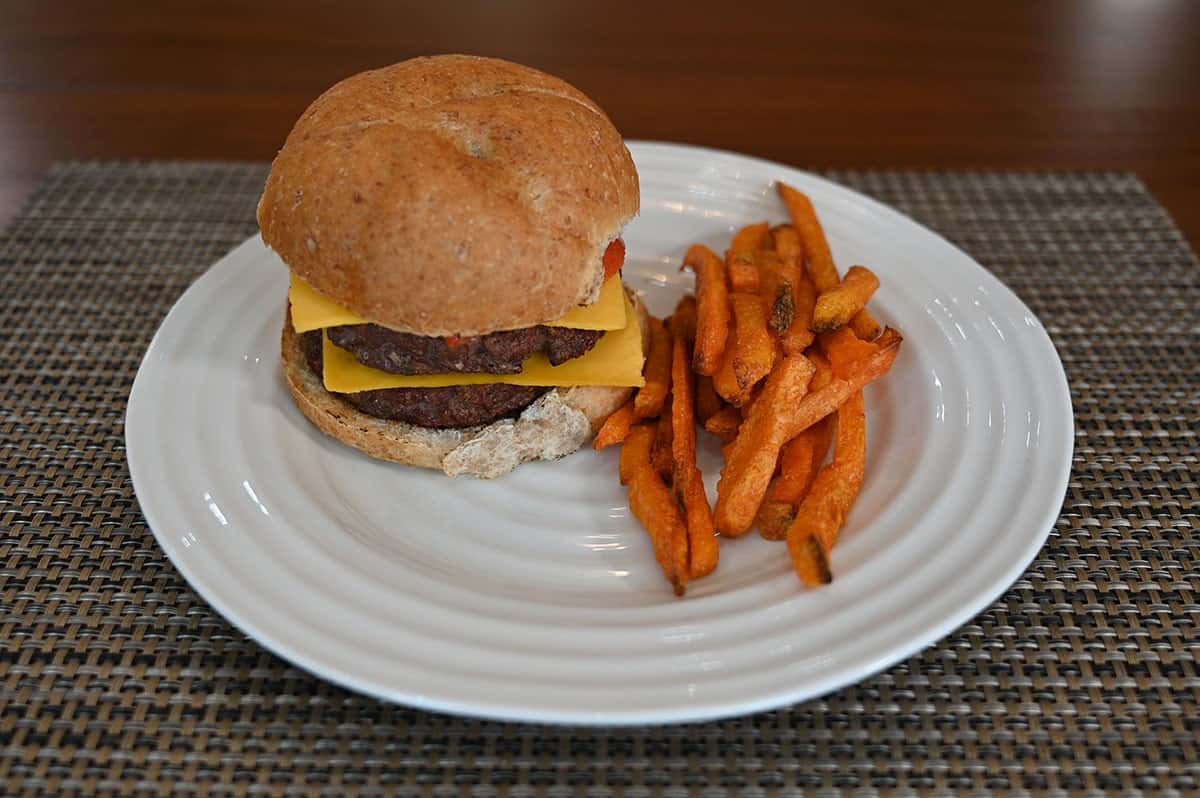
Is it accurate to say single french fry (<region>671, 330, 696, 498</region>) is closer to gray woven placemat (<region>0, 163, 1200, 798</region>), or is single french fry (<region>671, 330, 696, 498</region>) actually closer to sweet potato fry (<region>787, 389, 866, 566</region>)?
sweet potato fry (<region>787, 389, 866, 566</region>)

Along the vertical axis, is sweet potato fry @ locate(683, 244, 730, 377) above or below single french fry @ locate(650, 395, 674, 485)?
above

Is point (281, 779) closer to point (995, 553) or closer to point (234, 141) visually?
point (995, 553)

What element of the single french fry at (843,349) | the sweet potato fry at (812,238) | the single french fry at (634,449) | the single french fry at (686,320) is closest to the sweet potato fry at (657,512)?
the single french fry at (634,449)

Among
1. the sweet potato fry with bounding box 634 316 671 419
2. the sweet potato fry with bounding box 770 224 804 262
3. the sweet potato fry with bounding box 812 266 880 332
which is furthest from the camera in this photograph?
the sweet potato fry with bounding box 770 224 804 262

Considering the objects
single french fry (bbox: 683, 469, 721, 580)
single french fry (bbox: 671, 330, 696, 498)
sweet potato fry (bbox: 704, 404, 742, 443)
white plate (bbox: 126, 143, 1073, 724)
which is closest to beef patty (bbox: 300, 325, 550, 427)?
white plate (bbox: 126, 143, 1073, 724)

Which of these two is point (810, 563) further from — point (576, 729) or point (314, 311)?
point (314, 311)

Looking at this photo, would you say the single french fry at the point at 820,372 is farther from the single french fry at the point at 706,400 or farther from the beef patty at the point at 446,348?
the beef patty at the point at 446,348

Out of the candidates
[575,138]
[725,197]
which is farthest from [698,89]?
[575,138]
